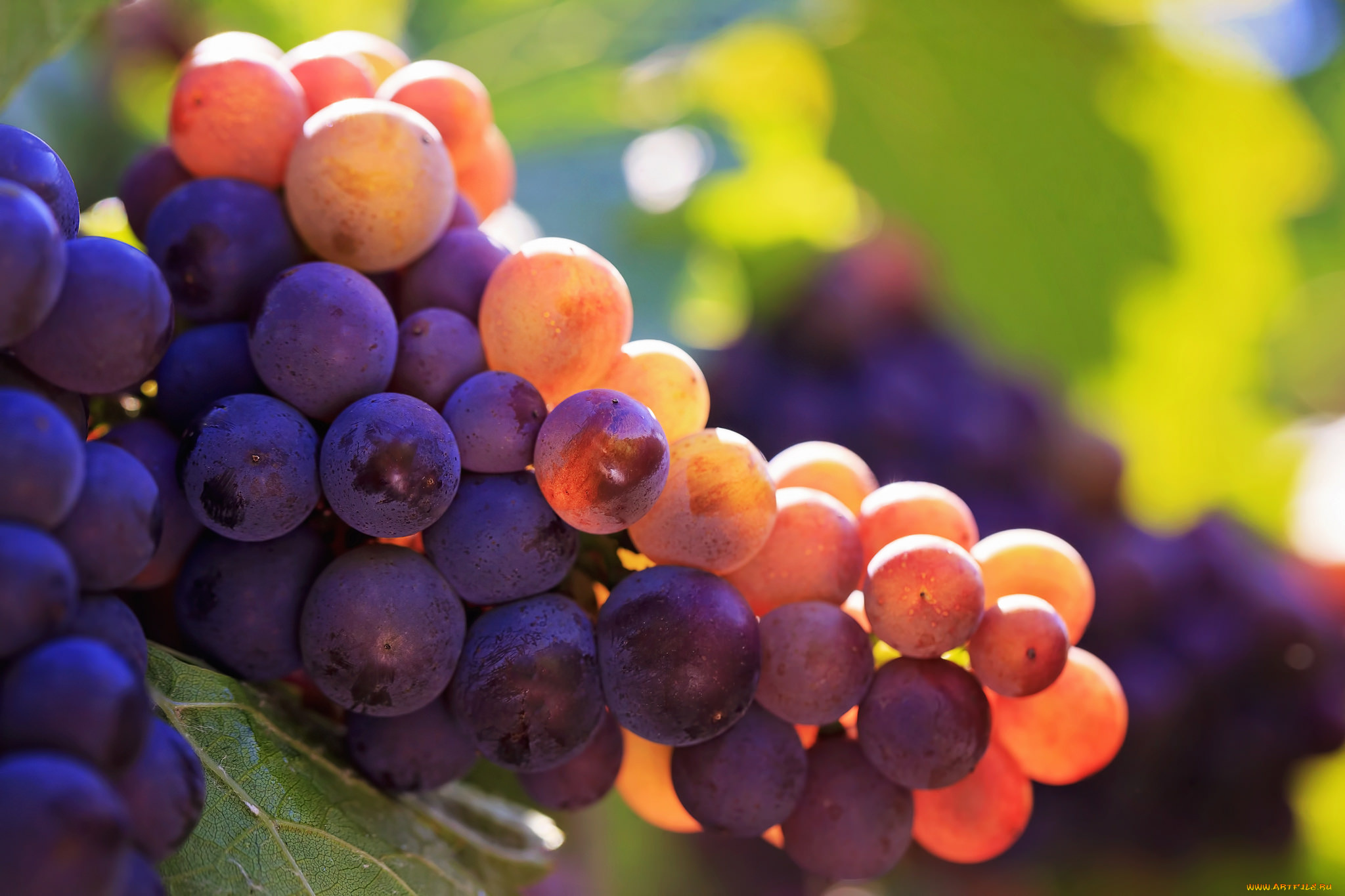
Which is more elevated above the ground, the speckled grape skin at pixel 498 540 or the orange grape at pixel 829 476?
the orange grape at pixel 829 476

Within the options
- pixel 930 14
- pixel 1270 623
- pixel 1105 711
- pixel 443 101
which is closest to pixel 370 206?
pixel 443 101

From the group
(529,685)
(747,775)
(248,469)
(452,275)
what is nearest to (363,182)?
(452,275)

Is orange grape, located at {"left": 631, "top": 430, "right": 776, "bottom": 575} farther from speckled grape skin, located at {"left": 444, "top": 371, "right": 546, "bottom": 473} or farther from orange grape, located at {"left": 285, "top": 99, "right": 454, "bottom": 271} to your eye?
orange grape, located at {"left": 285, "top": 99, "right": 454, "bottom": 271}

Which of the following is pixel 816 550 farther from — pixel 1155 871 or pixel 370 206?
pixel 1155 871

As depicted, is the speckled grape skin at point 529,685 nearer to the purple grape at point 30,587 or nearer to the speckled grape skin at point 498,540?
the speckled grape skin at point 498,540

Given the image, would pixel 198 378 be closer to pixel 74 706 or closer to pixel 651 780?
pixel 74 706

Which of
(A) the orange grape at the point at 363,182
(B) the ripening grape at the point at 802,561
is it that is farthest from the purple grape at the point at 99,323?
(B) the ripening grape at the point at 802,561

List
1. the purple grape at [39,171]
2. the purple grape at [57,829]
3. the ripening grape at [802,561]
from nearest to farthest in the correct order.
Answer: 1. the purple grape at [57,829]
2. the purple grape at [39,171]
3. the ripening grape at [802,561]
